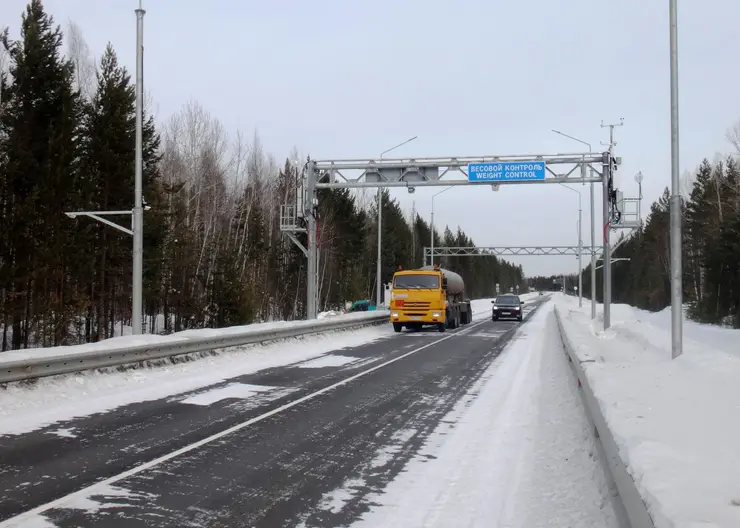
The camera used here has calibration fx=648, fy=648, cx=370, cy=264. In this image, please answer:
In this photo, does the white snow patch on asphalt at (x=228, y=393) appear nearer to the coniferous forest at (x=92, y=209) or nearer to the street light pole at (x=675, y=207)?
the street light pole at (x=675, y=207)

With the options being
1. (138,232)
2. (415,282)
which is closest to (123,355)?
(138,232)

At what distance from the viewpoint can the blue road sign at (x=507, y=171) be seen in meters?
29.1

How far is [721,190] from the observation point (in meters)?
64.2

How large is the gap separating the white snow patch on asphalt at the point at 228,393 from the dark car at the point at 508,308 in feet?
111

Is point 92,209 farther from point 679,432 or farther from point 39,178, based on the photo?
point 679,432

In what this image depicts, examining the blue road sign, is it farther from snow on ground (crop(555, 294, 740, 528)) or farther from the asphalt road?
the asphalt road

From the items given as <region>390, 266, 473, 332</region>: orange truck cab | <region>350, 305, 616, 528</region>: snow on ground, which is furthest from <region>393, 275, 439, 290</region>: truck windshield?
<region>350, 305, 616, 528</region>: snow on ground

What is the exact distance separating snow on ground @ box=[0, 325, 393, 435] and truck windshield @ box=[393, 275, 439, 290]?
12144 mm

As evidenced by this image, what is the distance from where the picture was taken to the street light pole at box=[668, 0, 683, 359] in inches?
550

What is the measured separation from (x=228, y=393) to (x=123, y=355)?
3.00m

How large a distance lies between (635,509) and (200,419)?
6.57 meters

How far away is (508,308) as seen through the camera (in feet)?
146

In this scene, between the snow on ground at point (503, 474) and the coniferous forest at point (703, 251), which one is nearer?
the snow on ground at point (503, 474)

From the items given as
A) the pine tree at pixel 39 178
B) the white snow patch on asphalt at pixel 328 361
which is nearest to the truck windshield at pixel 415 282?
the white snow patch on asphalt at pixel 328 361
